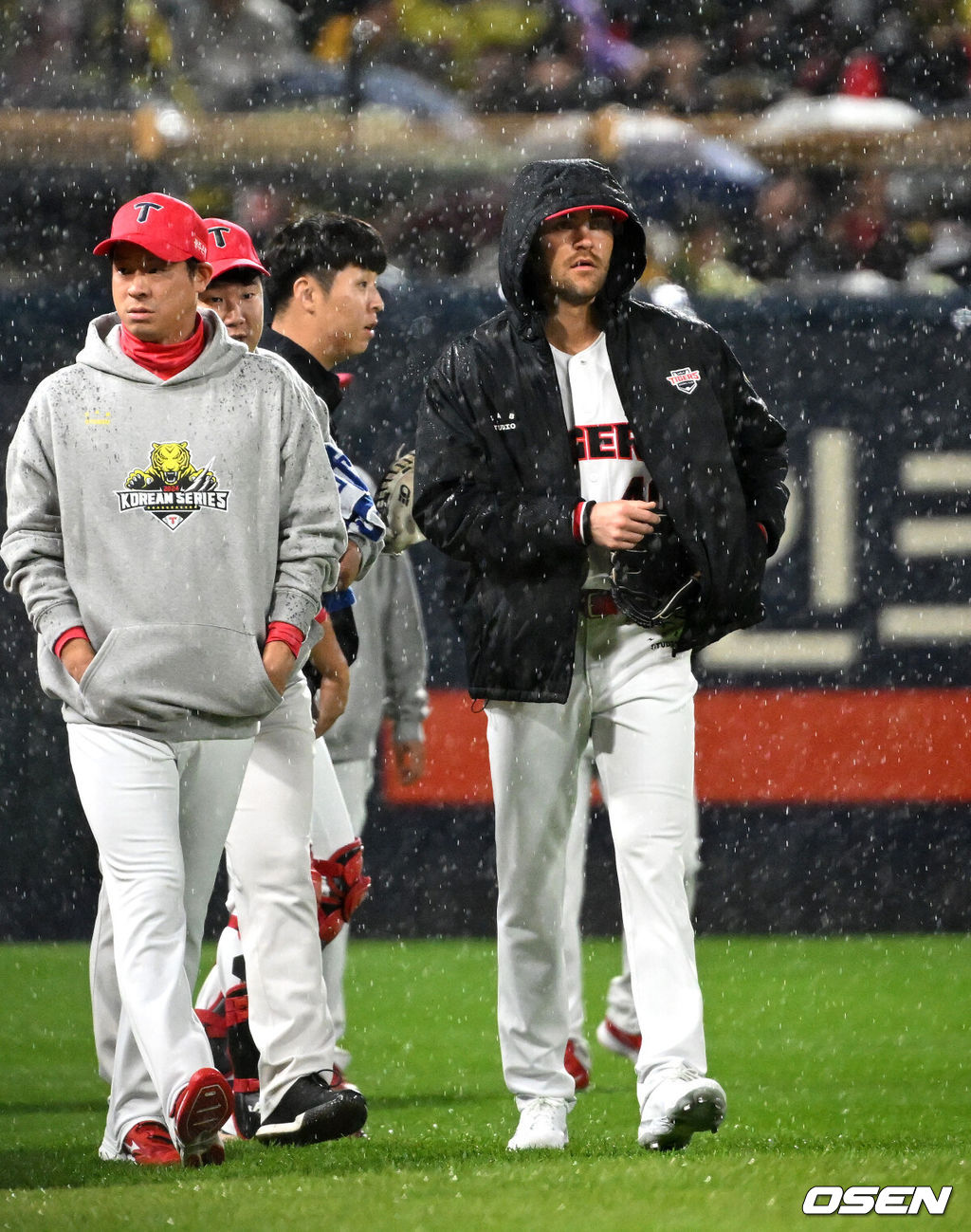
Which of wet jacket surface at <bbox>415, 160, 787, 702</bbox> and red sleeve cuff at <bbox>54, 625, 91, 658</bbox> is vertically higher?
wet jacket surface at <bbox>415, 160, 787, 702</bbox>

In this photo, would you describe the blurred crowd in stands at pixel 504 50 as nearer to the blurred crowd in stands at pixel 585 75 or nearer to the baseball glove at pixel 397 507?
the blurred crowd in stands at pixel 585 75

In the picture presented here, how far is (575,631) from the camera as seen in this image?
3.62 metres

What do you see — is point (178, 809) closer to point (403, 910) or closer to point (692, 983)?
point (692, 983)

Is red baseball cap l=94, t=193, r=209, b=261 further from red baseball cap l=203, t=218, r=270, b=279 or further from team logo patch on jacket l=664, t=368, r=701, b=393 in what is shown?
team logo patch on jacket l=664, t=368, r=701, b=393

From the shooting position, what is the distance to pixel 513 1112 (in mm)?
4402

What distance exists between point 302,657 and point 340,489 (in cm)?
51

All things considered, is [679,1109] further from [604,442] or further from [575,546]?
[604,442]

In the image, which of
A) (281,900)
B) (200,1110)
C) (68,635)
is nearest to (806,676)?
(281,900)

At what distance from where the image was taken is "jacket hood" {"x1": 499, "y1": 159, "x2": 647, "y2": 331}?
12.1ft

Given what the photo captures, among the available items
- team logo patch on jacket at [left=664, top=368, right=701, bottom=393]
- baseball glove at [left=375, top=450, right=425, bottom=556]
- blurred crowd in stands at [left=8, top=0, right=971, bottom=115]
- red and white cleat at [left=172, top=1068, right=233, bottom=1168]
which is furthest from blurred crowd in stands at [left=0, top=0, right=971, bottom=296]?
red and white cleat at [left=172, top=1068, right=233, bottom=1168]

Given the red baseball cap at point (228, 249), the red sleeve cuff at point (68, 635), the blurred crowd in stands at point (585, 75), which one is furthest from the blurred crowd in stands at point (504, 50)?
the red sleeve cuff at point (68, 635)

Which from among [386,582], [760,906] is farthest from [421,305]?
[760,906]

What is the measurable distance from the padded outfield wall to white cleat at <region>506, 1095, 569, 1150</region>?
11.5 ft

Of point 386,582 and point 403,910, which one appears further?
point 403,910
